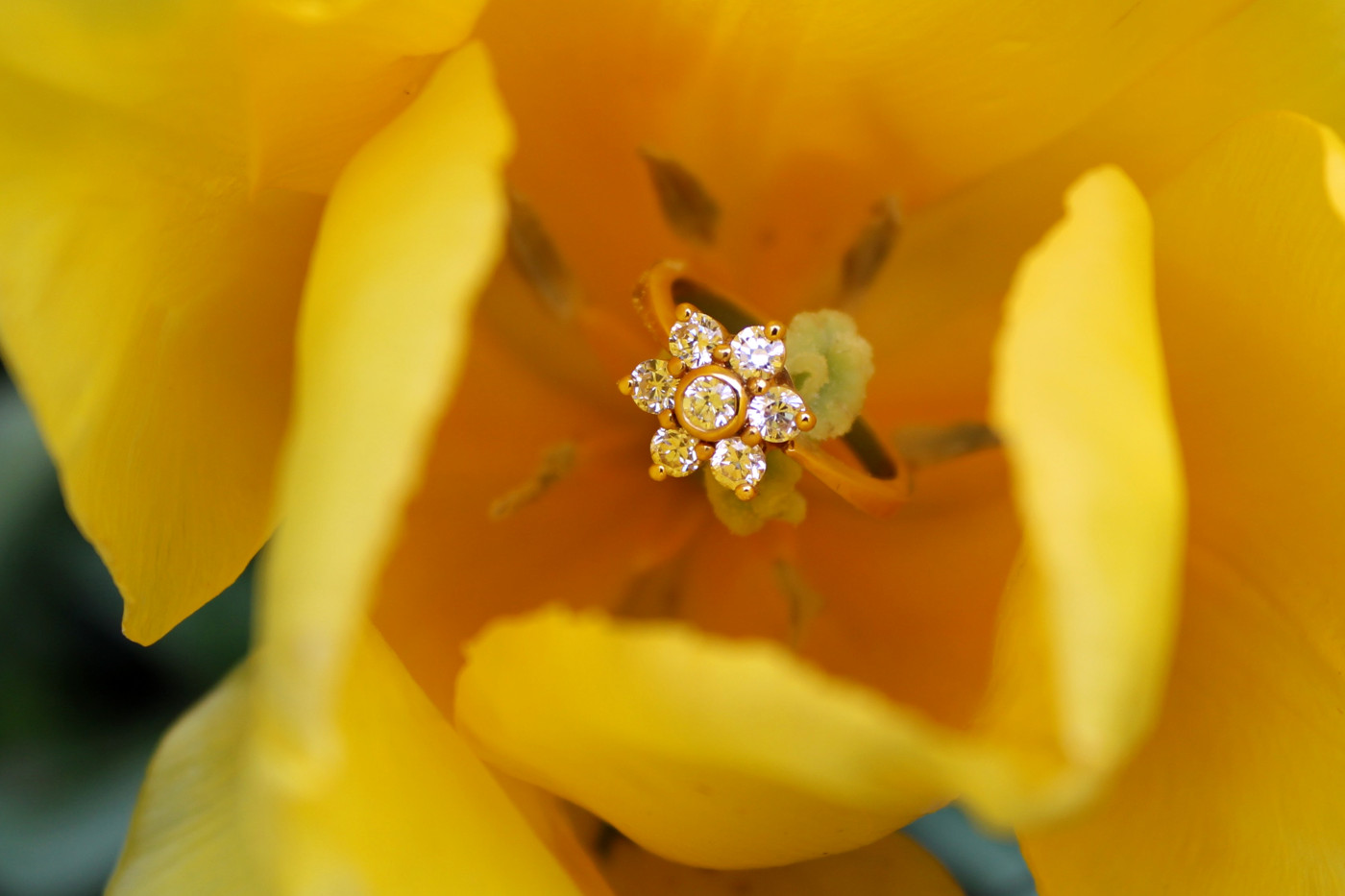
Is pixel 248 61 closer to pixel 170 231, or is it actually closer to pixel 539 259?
pixel 170 231

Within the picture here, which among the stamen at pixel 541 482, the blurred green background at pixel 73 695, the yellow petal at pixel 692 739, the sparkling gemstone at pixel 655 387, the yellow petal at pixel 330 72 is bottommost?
the blurred green background at pixel 73 695

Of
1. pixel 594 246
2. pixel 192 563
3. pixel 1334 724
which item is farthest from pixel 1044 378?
pixel 594 246

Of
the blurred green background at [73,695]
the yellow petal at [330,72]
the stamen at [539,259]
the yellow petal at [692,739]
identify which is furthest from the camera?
the blurred green background at [73,695]

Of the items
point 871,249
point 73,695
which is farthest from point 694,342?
point 73,695

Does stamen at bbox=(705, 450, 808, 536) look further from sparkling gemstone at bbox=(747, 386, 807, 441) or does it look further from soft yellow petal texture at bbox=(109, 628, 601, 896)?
soft yellow petal texture at bbox=(109, 628, 601, 896)

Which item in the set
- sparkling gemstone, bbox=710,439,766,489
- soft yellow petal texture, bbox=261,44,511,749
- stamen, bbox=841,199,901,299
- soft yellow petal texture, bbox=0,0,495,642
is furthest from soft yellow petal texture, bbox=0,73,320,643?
stamen, bbox=841,199,901,299

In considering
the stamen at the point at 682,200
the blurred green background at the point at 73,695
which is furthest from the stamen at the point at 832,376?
the blurred green background at the point at 73,695

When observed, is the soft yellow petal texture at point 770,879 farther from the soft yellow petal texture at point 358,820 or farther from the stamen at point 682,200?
the stamen at point 682,200
